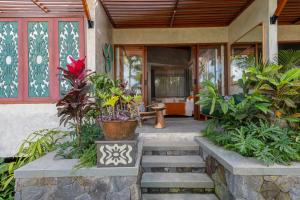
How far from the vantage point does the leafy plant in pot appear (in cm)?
304

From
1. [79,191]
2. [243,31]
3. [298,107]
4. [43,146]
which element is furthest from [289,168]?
[243,31]

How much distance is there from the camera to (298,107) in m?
3.80

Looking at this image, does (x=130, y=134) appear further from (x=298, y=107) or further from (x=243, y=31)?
(x=243, y=31)

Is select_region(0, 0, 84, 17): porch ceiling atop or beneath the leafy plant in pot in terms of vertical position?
atop

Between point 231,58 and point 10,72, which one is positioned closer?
point 10,72

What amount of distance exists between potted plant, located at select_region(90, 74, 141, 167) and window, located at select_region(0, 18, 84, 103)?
1.85 metres

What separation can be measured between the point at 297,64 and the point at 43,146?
4.79m

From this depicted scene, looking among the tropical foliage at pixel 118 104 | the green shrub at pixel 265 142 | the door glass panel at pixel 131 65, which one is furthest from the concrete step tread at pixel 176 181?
the door glass panel at pixel 131 65

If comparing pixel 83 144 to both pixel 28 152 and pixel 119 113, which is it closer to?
pixel 119 113

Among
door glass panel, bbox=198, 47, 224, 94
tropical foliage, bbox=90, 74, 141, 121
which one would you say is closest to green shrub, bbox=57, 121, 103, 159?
tropical foliage, bbox=90, 74, 141, 121

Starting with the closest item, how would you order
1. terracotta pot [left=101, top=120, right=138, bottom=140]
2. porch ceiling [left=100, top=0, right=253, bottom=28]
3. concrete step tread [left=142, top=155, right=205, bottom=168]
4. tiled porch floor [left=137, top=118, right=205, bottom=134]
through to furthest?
terracotta pot [left=101, top=120, right=138, bottom=140]
concrete step tread [left=142, top=155, right=205, bottom=168]
tiled porch floor [left=137, top=118, right=205, bottom=134]
porch ceiling [left=100, top=0, right=253, bottom=28]

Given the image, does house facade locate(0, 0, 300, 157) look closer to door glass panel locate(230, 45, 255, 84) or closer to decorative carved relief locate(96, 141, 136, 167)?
door glass panel locate(230, 45, 255, 84)

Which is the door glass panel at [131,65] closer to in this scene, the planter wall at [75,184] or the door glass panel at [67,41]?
the door glass panel at [67,41]

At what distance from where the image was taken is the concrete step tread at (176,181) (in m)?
3.55
